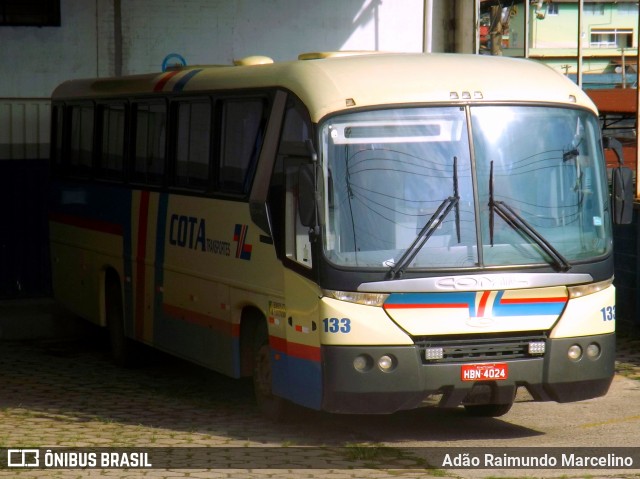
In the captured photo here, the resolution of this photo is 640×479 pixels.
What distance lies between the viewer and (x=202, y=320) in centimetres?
1205

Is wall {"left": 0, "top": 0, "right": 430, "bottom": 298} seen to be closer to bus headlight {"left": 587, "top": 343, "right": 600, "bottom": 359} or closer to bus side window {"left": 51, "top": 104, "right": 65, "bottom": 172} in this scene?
bus side window {"left": 51, "top": 104, "right": 65, "bottom": 172}

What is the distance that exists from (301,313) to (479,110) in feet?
6.43

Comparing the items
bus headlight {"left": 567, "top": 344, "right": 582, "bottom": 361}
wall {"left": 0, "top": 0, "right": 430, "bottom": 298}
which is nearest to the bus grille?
bus headlight {"left": 567, "top": 344, "right": 582, "bottom": 361}

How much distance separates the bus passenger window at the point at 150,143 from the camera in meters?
13.0

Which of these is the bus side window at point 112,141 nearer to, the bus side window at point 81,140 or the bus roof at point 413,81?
the bus side window at point 81,140

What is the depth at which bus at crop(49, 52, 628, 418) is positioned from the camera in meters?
9.57

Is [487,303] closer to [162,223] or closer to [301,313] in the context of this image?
[301,313]

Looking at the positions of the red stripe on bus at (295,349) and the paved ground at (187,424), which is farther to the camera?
the red stripe on bus at (295,349)

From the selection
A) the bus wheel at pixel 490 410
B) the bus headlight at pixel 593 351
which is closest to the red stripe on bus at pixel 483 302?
the bus headlight at pixel 593 351

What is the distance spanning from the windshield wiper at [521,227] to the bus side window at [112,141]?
17.7 ft

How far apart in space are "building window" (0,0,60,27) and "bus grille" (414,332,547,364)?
9379mm

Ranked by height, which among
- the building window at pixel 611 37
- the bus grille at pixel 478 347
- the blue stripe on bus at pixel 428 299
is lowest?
the bus grille at pixel 478 347

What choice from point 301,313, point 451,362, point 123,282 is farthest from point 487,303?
point 123,282

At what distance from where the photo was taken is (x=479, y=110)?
32.7ft
